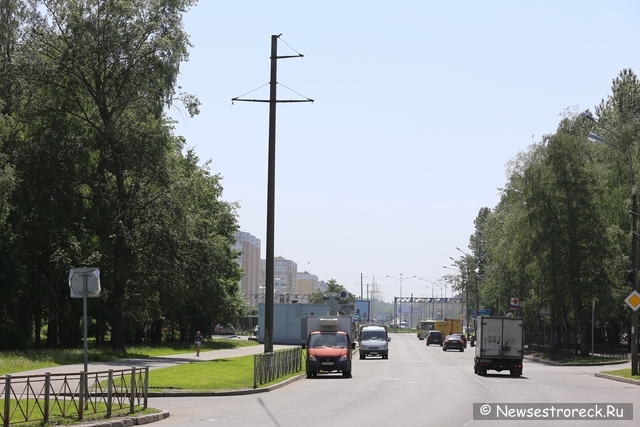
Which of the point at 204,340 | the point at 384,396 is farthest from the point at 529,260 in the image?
the point at 384,396

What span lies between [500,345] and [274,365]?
1308cm

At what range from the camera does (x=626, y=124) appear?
7238 centimetres

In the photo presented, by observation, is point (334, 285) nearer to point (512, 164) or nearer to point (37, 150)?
point (512, 164)

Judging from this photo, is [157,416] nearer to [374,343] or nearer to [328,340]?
[328,340]

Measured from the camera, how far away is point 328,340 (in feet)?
123

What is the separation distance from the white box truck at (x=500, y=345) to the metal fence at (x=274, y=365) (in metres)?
8.23

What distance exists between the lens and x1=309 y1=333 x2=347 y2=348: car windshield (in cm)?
3742

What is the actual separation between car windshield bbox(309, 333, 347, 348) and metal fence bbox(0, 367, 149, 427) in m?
17.2

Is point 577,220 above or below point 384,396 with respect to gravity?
above

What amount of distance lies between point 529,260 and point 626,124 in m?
16.6

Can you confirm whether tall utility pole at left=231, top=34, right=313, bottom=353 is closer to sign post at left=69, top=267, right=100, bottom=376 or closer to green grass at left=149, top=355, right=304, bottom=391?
green grass at left=149, top=355, right=304, bottom=391

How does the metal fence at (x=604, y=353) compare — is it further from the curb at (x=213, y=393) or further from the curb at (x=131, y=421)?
the curb at (x=131, y=421)

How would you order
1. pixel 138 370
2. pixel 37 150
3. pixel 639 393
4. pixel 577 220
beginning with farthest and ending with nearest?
pixel 577 220 → pixel 37 150 → pixel 639 393 → pixel 138 370

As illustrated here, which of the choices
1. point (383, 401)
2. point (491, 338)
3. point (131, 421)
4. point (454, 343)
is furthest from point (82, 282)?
point (454, 343)
